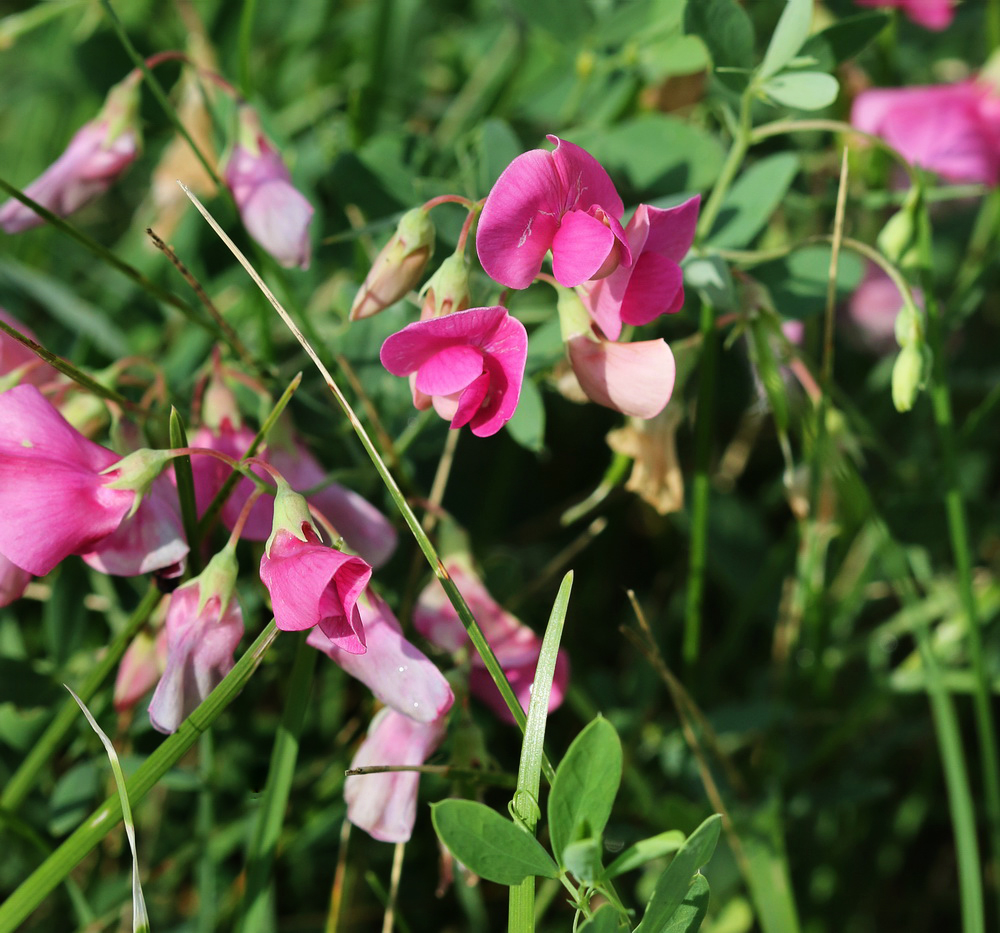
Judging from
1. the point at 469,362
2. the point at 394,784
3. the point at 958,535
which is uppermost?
the point at 469,362

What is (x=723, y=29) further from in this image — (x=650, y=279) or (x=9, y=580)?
(x=9, y=580)

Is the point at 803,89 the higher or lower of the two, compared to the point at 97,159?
lower

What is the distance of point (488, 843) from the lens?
595 mm

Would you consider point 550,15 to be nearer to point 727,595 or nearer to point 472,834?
point 727,595

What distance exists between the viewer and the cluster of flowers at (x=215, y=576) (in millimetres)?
638

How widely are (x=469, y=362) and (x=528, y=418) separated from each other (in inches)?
9.2

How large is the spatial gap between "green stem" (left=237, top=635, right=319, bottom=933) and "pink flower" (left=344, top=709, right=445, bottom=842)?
0.06 meters

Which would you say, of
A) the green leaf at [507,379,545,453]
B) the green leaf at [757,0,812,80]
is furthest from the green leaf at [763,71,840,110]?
the green leaf at [507,379,545,453]

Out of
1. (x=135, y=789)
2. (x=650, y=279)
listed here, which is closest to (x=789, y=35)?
(x=650, y=279)

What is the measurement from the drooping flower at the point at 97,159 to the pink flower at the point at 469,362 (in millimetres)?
489

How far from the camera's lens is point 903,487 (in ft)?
4.06

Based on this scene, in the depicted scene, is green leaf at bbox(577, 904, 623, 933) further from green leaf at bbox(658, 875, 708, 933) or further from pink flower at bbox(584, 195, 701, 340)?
pink flower at bbox(584, 195, 701, 340)

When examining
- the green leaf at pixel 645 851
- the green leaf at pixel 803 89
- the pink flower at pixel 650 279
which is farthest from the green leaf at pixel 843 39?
the green leaf at pixel 645 851

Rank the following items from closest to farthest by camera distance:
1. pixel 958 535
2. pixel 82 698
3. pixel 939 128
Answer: pixel 82 698, pixel 958 535, pixel 939 128
